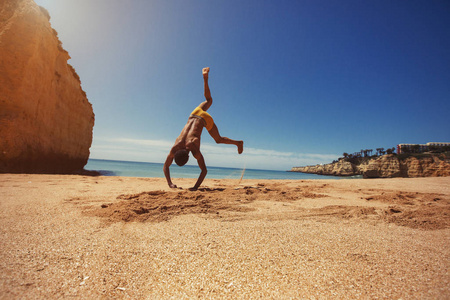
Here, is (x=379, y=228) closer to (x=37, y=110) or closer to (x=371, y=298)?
(x=371, y=298)

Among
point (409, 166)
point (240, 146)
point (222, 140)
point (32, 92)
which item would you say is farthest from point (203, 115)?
point (409, 166)

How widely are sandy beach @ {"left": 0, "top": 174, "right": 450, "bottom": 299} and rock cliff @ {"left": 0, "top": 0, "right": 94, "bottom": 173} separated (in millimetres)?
6797

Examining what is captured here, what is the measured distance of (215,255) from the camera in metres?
1.29

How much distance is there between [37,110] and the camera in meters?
7.91

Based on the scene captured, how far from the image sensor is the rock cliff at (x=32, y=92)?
6656mm

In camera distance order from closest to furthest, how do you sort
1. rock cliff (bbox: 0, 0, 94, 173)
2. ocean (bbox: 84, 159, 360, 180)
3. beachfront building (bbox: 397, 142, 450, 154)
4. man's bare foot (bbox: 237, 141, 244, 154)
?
1. man's bare foot (bbox: 237, 141, 244, 154)
2. rock cliff (bbox: 0, 0, 94, 173)
3. ocean (bbox: 84, 159, 360, 180)
4. beachfront building (bbox: 397, 142, 450, 154)

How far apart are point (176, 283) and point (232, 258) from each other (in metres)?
0.40

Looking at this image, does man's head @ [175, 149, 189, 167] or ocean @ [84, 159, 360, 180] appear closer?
man's head @ [175, 149, 189, 167]

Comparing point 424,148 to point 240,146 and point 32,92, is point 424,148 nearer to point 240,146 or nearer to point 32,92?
point 240,146

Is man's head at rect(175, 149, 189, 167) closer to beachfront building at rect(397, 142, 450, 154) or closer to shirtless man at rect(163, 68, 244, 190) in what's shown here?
shirtless man at rect(163, 68, 244, 190)

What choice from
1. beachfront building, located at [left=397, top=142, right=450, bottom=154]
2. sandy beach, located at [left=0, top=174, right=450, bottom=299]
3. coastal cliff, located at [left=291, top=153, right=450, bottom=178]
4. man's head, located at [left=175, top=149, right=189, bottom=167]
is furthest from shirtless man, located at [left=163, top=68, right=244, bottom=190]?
beachfront building, located at [left=397, top=142, right=450, bottom=154]

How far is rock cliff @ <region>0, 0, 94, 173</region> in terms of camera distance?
6.66 metres

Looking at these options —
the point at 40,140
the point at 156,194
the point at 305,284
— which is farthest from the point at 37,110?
the point at 305,284

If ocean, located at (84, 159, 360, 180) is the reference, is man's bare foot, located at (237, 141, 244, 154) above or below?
above
